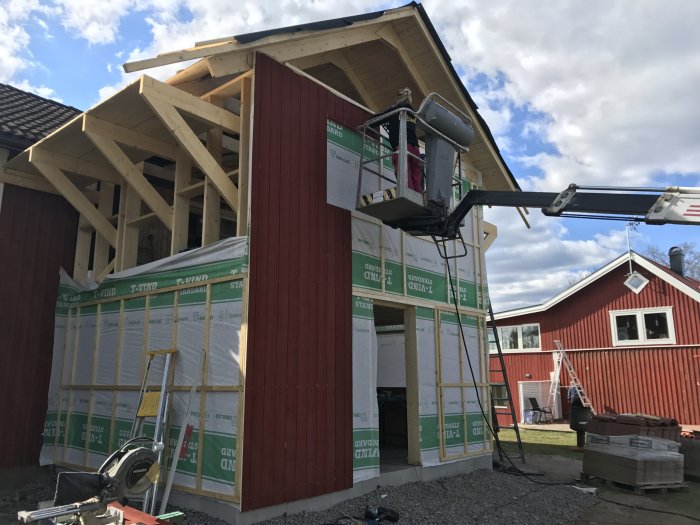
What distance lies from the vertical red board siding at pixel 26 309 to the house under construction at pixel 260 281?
22cm

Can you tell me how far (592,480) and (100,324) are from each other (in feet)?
29.4

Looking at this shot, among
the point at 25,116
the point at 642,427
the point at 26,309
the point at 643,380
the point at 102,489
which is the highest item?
the point at 25,116

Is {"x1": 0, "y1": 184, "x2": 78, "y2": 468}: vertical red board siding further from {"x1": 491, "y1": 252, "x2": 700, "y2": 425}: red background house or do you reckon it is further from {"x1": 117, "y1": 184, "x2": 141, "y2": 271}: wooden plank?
{"x1": 491, "y1": 252, "x2": 700, "y2": 425}: red background house

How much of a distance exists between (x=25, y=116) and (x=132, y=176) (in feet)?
13.5

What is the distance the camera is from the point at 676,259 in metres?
21.3

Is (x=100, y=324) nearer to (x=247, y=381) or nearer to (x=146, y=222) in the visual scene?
(x=146, y=222)

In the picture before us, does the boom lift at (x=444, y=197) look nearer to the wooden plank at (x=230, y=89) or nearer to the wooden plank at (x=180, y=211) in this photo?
the wooden plank at (x=230, y=89)

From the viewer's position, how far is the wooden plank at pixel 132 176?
283 inches

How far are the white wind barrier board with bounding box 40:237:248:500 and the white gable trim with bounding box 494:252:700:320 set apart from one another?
16881mm

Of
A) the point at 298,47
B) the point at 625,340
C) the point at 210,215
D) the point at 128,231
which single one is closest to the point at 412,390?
the point at 210,215

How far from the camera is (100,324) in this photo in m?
8.13

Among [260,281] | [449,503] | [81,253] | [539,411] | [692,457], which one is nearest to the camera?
[260,281]

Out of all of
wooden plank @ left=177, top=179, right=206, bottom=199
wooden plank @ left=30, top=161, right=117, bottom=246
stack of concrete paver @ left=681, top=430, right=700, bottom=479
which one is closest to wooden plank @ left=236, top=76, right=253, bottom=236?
wooden plank @ left=177, top=179, right=206, bottom=199

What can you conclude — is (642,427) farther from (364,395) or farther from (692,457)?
(364,395)
